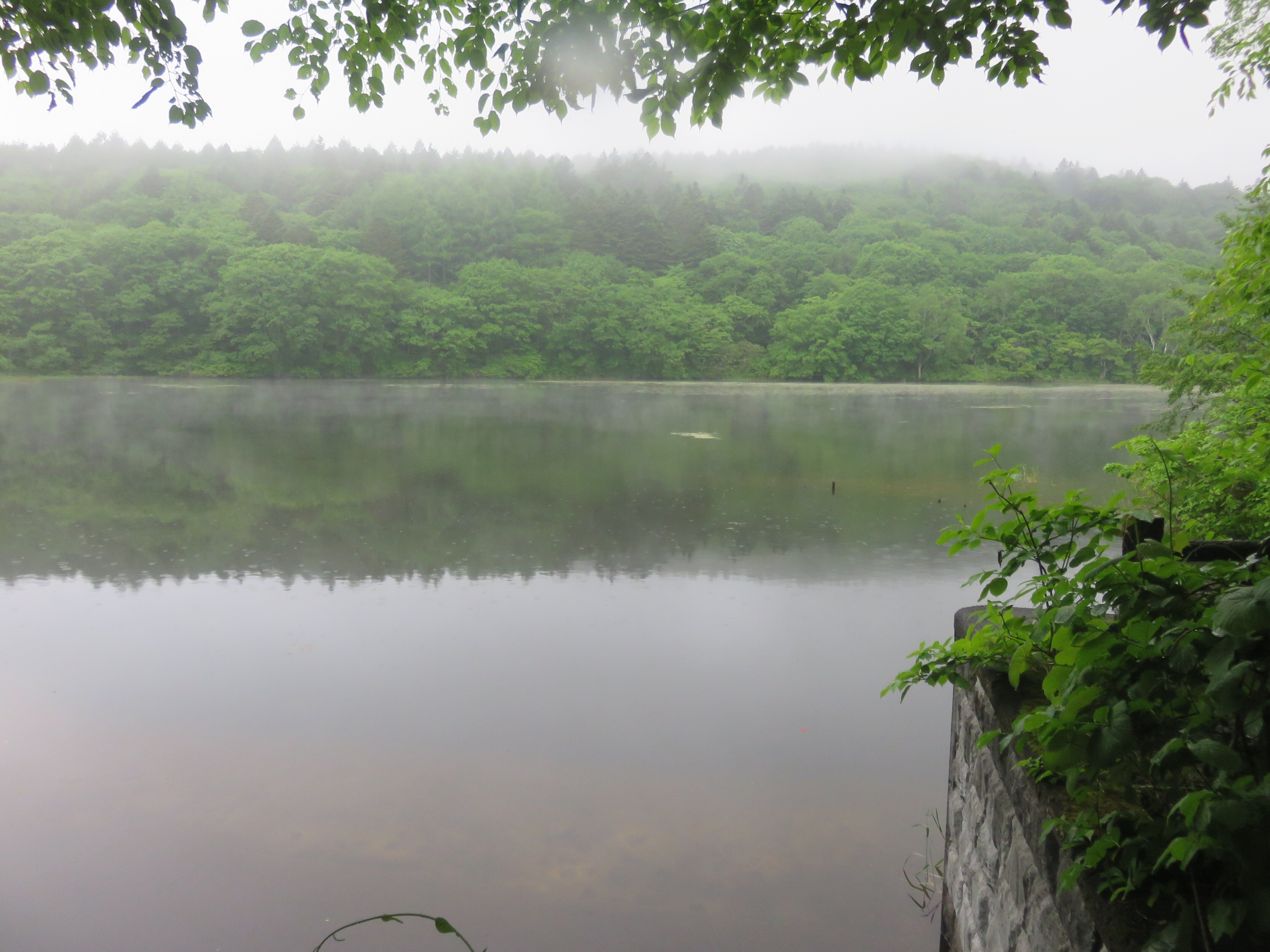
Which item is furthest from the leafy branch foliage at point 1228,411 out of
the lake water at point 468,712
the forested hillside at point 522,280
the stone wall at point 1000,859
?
the forested hillside at point 522,280

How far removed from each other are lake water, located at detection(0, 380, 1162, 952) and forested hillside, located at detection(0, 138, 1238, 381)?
38678mm

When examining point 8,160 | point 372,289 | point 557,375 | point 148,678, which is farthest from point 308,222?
point 148,678

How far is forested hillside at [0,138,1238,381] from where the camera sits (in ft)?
158

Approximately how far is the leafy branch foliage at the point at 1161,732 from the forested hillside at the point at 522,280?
4948 centimetres

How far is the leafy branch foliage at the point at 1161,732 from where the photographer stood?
1.28 meters

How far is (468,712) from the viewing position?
5352mm

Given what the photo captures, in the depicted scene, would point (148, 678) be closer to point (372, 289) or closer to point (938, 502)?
point (938, 502)

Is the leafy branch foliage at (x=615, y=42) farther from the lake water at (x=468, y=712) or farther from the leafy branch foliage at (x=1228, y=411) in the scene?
the lake water at (x=468, y=712)

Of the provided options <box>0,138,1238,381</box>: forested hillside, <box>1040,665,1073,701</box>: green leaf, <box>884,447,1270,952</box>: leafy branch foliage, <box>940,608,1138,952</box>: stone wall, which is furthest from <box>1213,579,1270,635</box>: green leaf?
<box>0,138,1238,381</box>: forested hillside

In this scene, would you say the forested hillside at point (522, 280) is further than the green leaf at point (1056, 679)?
Yes

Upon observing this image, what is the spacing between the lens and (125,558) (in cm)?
904

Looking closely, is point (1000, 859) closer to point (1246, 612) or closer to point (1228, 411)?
point (1246, 612)

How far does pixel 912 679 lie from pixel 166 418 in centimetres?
2539

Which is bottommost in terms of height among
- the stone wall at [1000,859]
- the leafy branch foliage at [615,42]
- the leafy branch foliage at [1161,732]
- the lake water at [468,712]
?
the lake water at [468,712]
